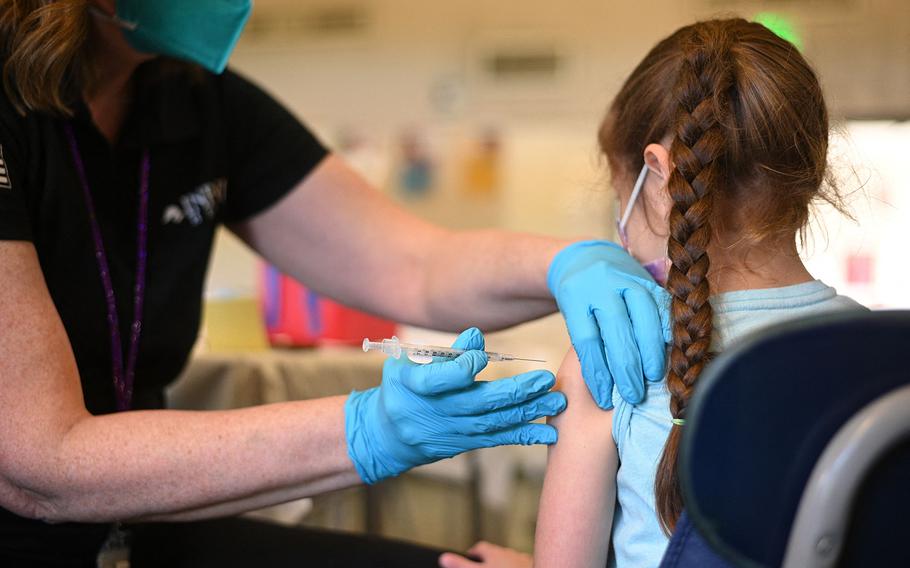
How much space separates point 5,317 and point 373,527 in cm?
123

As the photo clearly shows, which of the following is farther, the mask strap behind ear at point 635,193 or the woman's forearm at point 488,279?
the woman's forearm at point 488,279

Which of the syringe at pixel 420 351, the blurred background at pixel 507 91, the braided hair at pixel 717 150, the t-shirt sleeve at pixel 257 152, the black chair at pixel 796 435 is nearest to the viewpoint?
the black chair at pixel 796 435

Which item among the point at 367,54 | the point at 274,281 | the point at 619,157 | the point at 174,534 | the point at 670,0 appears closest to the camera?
the point at 619,157

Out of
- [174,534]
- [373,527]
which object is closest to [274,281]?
[373,527]

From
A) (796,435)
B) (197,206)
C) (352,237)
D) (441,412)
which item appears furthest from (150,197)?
(796,435)

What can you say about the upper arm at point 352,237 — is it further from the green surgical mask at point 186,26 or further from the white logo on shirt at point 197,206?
the green surgical mask at point 186,26

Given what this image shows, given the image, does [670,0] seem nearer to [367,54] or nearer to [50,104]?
[367,54]

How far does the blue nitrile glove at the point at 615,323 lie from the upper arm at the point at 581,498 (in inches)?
1.5

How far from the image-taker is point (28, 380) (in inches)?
38.1

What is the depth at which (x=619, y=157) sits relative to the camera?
109 cm

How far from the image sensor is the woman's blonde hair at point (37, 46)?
106 centimetres

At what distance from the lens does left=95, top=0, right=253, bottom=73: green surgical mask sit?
1.17 meters

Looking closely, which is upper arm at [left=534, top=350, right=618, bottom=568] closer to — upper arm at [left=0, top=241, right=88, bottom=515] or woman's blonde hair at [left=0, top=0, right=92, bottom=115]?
upper arm at [left=0, top=241, right=88, bottom=515]

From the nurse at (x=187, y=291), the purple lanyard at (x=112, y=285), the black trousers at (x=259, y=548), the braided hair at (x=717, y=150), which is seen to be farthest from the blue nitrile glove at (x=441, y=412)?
the purple lanyard at (x=112, y=285)
